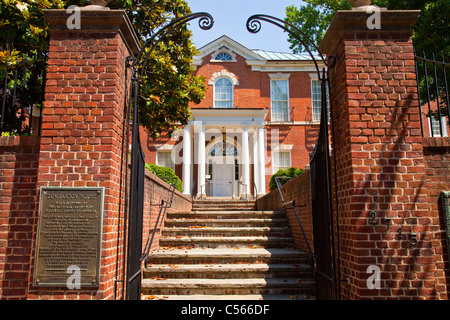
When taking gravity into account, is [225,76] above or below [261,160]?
above

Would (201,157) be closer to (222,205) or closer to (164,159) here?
(164,159)

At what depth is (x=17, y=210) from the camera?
361cm

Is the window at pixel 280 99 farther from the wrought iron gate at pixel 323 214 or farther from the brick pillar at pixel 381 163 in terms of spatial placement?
the brick pillar at pixel 381 163

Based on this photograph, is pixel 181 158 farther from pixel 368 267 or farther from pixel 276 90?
pixel 368 267

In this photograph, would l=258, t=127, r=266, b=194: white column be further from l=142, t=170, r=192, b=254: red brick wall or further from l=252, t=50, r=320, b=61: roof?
l=142, t=170, r=192, b=254: red brick wall

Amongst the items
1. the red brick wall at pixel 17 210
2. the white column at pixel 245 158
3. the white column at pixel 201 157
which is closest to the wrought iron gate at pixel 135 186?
the red brick wall at pixel 17 210

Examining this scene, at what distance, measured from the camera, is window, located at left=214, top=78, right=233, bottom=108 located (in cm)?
1784

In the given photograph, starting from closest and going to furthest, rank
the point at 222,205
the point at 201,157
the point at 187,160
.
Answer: the point at 222,205 < the point at 201,157 < the point at 187,160

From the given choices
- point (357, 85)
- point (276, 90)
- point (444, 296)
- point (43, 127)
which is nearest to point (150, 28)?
point (43, 127)

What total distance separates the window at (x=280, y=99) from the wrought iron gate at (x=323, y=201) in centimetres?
1373

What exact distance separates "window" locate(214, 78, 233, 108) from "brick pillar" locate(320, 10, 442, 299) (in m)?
14.1

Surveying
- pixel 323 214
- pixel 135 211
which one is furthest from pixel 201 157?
pixel 323 214

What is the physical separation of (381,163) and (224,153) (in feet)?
46.9

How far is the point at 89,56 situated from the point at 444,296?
464 centimetres
